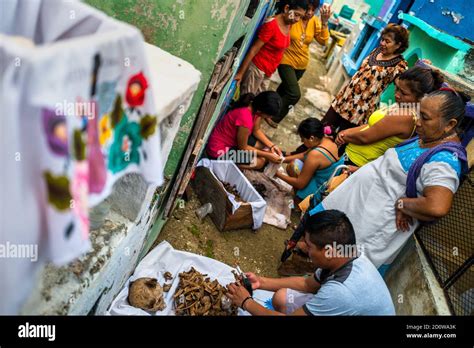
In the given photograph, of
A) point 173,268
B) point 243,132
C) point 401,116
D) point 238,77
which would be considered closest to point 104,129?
point 173,268

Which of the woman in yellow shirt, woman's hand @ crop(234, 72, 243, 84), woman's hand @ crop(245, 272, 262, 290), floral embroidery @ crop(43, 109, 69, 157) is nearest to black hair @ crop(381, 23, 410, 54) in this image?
the woman in yellow shirt

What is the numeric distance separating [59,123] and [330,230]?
207 centimetres

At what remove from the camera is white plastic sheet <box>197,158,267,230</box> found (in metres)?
4.50

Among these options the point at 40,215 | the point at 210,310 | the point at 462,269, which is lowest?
the point at 210,310

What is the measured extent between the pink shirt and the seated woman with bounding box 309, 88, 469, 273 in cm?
164

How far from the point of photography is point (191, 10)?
273cm

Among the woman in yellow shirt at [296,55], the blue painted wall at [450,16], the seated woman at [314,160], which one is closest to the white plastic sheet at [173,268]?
the seated woman at [314,160]

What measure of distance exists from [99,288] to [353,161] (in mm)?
2941

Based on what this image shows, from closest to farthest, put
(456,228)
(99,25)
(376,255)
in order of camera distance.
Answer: (99,25), (376,255), (456,228)

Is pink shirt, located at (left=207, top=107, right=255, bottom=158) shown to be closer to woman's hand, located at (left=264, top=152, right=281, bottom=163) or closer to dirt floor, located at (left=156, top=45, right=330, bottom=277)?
woman's hand, located at (left=264, top=152, right=281, bottom=163)

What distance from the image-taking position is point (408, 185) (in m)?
2.96
